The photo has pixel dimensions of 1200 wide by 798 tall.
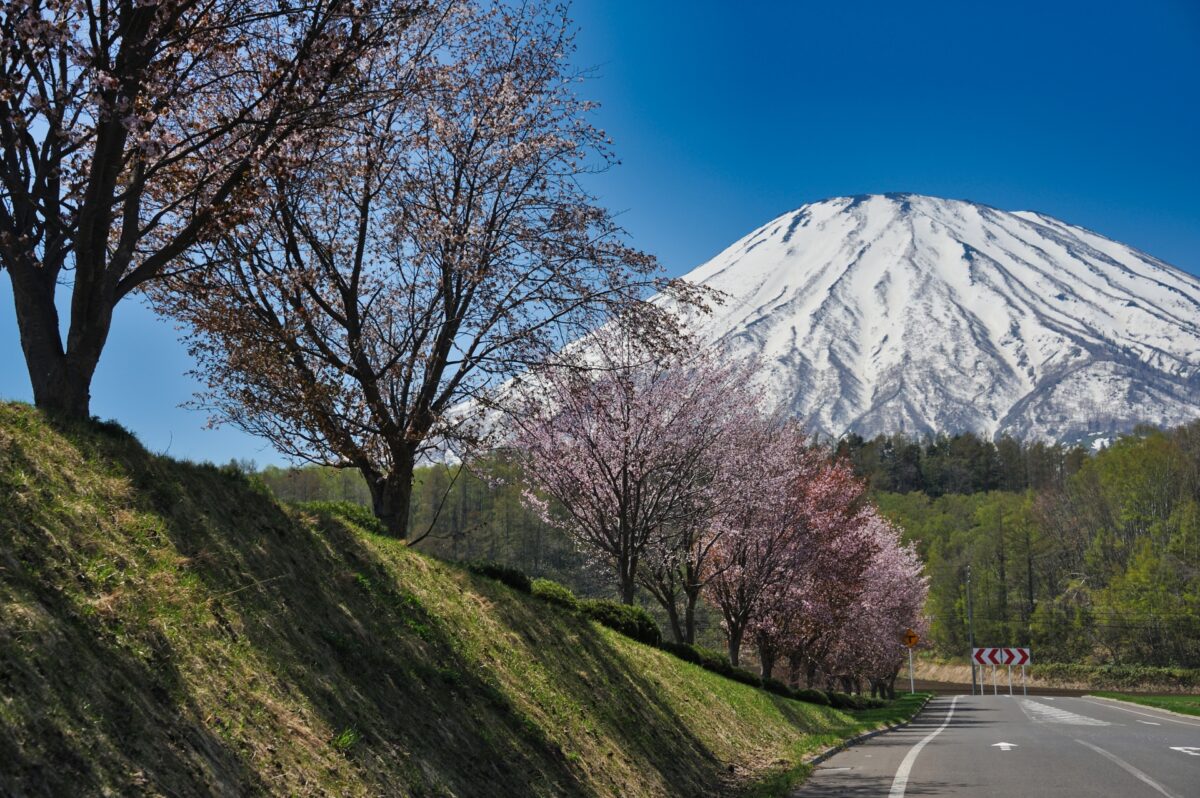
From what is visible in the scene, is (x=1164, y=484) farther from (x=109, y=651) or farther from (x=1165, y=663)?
(x=109, y=651)

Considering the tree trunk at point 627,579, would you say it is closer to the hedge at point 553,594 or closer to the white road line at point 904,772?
the hedge at point 553,594

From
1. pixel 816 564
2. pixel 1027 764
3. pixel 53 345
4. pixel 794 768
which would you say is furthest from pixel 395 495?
pixel 816 564

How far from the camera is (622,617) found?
63.9 feet

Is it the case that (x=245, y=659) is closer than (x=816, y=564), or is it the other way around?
(x=245, y=659)

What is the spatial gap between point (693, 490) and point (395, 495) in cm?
1021

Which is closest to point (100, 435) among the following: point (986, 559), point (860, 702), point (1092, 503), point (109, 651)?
point (109, 651)

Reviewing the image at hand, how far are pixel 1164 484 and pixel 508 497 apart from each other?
55.9 m

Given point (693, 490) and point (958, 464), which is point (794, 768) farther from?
point (958, 464)

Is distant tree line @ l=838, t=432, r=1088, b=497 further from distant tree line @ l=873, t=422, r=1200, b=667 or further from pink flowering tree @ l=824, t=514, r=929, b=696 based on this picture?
pink flowering tree @ l=824, t=514, r=929, b=696

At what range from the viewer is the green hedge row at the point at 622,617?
1547 centimetres

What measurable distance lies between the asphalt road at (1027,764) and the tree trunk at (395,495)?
6.32 meters

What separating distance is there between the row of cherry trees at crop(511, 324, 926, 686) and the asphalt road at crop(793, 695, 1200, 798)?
6.27m

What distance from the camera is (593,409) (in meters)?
19.2

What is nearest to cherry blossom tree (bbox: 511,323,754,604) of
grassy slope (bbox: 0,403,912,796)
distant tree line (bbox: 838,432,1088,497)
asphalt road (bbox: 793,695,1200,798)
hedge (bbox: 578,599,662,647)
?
hedge (bbox: 578,599,662,647)
